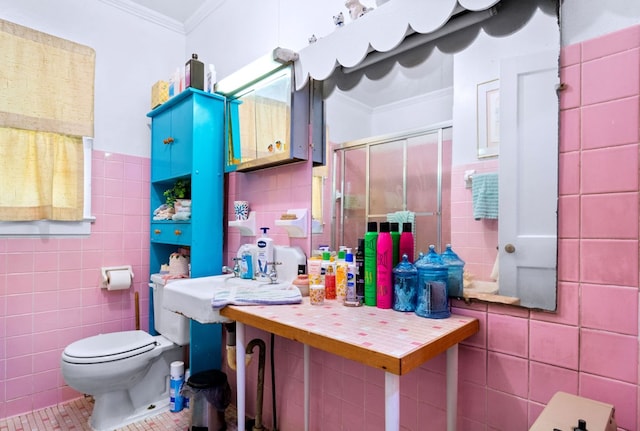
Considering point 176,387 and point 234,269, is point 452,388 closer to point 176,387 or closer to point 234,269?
point 234,269

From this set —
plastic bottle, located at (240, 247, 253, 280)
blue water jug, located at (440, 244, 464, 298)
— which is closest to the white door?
blue water jug, located at (440, 244, 464, 298)

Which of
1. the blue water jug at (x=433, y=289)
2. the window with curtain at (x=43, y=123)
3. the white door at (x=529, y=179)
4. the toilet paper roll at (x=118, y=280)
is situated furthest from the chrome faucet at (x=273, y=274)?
the window with curtain at (x=43, y=123)

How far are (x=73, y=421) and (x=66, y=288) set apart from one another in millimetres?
779

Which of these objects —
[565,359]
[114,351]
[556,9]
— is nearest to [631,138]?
[556,9]

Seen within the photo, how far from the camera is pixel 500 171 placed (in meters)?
1.12

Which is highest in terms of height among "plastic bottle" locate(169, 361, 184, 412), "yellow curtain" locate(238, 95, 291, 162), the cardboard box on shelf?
the cardboard box on shelf

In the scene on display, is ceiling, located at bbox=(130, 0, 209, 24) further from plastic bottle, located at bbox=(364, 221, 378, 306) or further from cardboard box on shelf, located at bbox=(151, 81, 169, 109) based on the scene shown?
plastic bottle, located at bbox=(364, 221, 378, 306)

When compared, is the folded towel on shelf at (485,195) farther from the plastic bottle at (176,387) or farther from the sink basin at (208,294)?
the plastic bottle at (176,387)

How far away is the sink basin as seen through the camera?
141cm

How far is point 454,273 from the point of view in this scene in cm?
120

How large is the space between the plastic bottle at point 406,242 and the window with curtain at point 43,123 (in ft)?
6.82

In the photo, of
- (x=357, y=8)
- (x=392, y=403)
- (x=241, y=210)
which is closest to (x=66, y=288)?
(x=241, y=210)

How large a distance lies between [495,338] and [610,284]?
357 millimetres

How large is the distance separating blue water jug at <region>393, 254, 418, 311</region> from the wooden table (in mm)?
38
